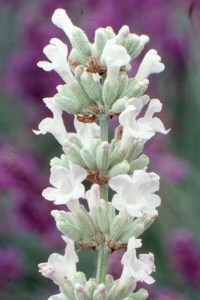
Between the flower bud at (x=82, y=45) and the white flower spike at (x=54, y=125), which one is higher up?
the flower bud at (x=82, y=45)

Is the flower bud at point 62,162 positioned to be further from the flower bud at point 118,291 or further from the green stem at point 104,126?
the flower bud at point 118,291

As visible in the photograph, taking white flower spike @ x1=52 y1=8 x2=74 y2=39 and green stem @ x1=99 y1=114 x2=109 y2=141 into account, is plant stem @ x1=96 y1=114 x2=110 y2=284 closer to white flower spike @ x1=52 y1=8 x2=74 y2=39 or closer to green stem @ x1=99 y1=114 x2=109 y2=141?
green stem @ x1=99 y1=114 x2=109 y2=141

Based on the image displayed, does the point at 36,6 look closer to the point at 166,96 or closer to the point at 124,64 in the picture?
the point at 166,96

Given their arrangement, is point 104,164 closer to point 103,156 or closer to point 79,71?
point 103,156

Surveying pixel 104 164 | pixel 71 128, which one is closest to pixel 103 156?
pixel 104 164

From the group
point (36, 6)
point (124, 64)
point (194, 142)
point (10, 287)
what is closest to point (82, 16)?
point (36, 6)

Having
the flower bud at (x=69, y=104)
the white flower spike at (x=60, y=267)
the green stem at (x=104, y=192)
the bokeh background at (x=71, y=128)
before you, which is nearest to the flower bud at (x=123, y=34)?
the flower bud at (x=69, y=104)

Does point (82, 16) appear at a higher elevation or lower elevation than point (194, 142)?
higher
